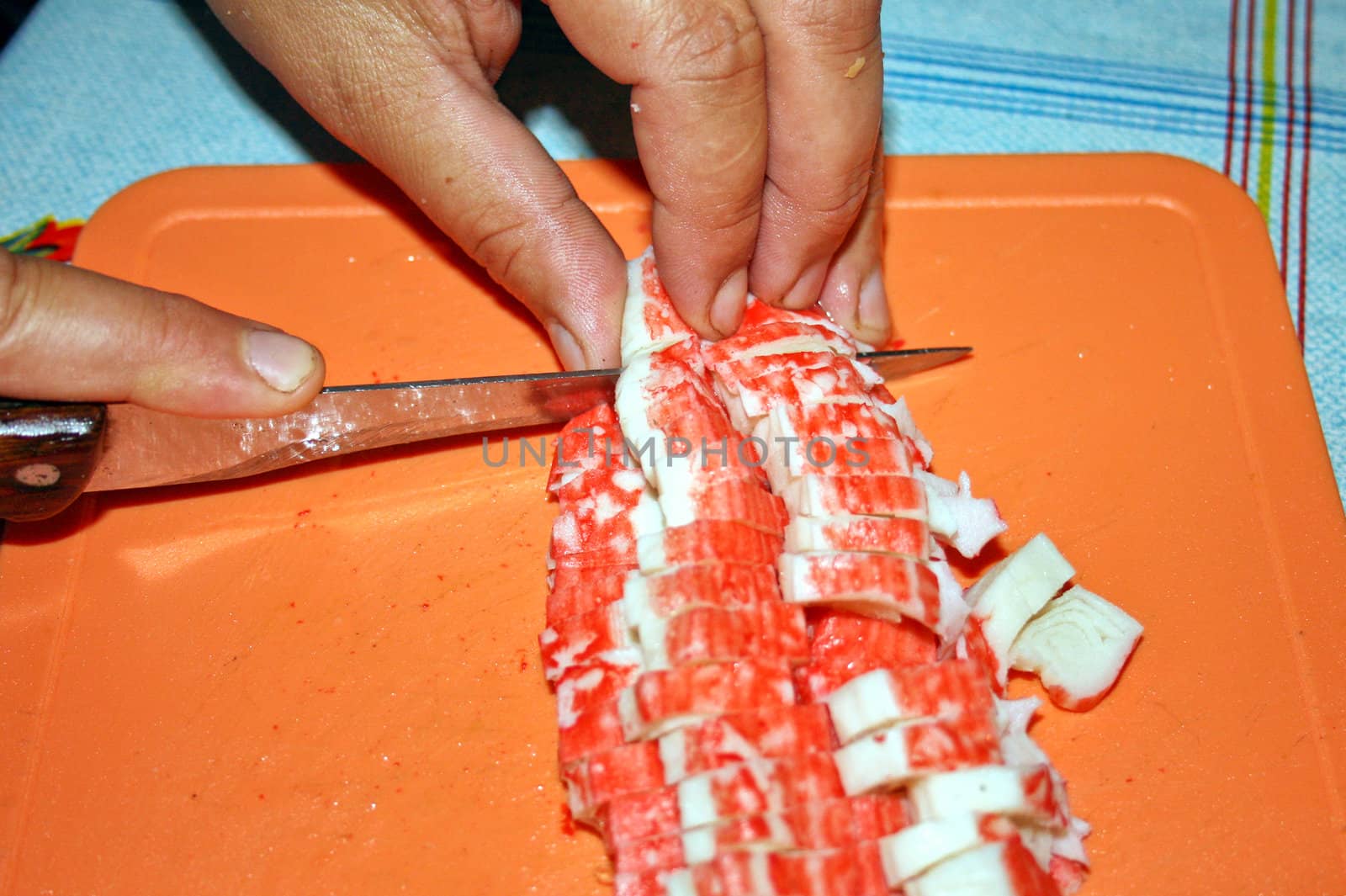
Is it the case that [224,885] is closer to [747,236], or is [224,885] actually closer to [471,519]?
[471,519]

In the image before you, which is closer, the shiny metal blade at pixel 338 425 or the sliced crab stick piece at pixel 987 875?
the sliced crab stick piece at pixel 987 875

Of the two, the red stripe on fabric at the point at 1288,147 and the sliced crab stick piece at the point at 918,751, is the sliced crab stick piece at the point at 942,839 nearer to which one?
the sliced crab stick piece at the point at 918,751

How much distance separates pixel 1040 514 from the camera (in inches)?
115

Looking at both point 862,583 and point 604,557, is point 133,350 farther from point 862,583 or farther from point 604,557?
point 862,583

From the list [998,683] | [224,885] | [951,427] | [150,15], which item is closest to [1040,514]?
[951,427]

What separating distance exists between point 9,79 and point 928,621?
3985 millimetres

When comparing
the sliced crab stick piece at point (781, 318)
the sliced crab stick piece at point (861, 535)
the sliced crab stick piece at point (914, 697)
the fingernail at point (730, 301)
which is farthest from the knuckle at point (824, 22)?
the sliced crab stick piece at point (914, 697)

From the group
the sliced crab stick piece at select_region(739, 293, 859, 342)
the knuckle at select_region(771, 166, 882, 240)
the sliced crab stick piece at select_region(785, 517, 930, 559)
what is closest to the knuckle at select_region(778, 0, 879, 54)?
the knuckle at select_region(771, 166, 882, 240)

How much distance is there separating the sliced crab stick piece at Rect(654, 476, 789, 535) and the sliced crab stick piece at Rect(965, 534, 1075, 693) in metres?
0.59

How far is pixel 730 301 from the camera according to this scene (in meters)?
2.72

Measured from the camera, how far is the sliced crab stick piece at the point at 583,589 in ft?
8.14

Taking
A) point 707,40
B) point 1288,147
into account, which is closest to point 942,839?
point 707,40

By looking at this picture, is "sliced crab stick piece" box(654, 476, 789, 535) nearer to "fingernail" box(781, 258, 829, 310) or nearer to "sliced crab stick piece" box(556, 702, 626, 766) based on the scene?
"sliced crab stick piece" box(556, 702, 626, 766)

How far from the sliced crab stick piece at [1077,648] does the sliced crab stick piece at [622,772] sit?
0.95 m
